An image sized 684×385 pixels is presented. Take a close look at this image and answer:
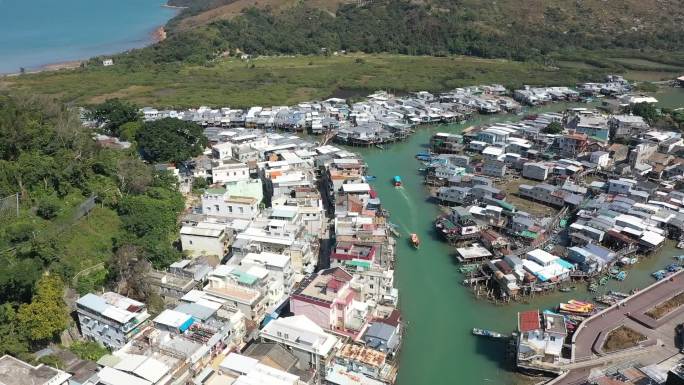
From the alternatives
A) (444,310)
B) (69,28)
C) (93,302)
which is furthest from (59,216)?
(69,28)

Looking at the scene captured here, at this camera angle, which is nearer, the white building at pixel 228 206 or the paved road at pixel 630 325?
the paved road at pixel 630 325

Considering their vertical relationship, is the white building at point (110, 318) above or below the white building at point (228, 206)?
below

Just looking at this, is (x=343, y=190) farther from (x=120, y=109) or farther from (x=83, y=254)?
(x=120, y=109)

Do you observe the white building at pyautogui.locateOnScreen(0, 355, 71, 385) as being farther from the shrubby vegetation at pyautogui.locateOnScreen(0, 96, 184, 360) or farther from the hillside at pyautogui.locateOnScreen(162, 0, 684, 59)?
the hillside at pyautogui.locateOnScreen(162, 0, 684, 59)

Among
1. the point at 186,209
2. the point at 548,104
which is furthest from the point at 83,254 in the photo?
the point at 548,104

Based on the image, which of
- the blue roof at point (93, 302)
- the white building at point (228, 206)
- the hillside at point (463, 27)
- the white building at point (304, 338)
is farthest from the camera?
the hillside at point (463, 27)

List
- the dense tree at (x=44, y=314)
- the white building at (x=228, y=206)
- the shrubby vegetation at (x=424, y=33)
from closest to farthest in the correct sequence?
the dense tree at (x=44, y=314) → the white building at (x=228, y=206) → the shrubby vegetation at (x=424, y=33)

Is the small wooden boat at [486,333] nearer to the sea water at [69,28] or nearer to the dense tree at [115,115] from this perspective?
the dense tree at [115,115]

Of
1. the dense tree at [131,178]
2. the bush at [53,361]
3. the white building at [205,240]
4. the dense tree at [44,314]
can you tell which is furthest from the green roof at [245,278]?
the dense tree at [131,178]
